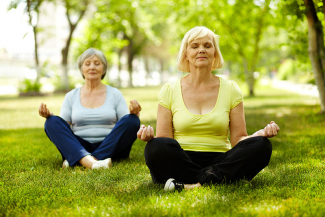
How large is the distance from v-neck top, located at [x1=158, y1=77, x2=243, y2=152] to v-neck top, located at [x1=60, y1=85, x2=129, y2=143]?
57.7 inches

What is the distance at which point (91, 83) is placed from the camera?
194 inches

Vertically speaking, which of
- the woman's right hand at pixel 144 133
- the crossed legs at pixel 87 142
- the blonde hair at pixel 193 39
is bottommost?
the crossed legs at pixel 87 142

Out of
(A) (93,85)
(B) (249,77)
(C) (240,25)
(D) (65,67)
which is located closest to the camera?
(A) (93,85)

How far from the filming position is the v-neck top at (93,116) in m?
4.75

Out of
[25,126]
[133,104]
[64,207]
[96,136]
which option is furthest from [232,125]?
[25,126]

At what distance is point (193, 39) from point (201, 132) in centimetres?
85

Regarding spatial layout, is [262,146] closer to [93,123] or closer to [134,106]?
[134,106]

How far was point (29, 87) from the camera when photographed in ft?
72.8

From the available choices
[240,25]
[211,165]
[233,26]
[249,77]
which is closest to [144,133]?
[211,165]

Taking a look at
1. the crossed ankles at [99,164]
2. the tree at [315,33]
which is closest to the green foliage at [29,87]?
the tree at [315,33]

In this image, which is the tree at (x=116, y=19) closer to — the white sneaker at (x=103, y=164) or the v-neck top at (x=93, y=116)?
the v-neck top at (x=93, y=116)

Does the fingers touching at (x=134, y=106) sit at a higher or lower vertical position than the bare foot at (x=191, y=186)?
higher

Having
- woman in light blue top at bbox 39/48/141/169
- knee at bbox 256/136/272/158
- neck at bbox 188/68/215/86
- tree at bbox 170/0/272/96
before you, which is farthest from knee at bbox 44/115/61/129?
tree at bbox 170/0/272/96

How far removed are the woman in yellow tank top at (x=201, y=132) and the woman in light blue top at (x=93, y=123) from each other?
0.89m
